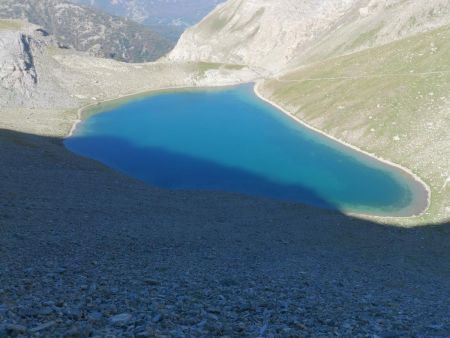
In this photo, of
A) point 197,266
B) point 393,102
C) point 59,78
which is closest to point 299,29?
point 59,78

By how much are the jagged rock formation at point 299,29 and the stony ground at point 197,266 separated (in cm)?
7995

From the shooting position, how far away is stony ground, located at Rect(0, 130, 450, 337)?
1398 cm

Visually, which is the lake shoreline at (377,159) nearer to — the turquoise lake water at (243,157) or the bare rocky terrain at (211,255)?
the turquoise lake water at (243,157)

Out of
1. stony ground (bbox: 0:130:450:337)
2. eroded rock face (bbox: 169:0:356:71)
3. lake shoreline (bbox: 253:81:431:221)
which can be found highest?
eroded rock face (bbox: 169:0:356:71)

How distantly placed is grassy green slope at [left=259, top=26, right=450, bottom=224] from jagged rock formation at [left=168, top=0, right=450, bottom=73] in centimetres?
950

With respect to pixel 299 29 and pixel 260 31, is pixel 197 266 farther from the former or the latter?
pixel 260 31

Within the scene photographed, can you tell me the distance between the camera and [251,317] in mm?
15336

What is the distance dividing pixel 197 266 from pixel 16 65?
100m

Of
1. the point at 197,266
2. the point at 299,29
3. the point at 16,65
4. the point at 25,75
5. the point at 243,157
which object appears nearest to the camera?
the point at 197,266

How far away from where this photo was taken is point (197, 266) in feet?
76.8

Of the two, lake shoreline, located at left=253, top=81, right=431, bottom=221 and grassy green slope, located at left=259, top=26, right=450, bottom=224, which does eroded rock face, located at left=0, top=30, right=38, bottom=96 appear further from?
grassy green slope, located at left=259, top=26, right=450, bottom=224

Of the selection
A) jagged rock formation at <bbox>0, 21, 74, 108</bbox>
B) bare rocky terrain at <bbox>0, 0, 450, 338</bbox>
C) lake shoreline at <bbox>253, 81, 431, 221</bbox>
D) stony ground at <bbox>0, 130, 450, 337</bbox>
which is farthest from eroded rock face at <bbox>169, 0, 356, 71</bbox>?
stony ground at <bbox>0, 130, 450, 337</bbox>

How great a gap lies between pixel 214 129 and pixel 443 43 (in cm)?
4744

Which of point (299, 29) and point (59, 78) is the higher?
point (299, 29)
